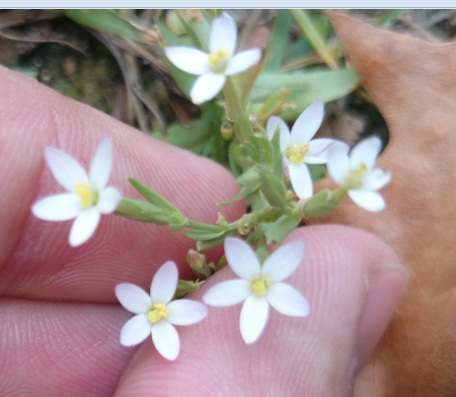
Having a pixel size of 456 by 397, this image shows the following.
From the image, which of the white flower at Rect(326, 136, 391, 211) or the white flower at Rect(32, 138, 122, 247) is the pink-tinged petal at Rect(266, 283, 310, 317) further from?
the white flower at Rect(32, 138, 122, 247)

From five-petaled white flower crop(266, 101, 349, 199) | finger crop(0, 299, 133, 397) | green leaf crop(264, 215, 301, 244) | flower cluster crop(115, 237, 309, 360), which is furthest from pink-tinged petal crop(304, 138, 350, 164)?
finger crop(0, 299, 133, 397)

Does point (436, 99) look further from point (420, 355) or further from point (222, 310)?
point (222, 310)

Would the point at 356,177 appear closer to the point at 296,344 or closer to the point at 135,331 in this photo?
the point at 296,344

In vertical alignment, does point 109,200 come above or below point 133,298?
above

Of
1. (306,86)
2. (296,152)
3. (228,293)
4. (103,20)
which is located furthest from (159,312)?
(103,20)

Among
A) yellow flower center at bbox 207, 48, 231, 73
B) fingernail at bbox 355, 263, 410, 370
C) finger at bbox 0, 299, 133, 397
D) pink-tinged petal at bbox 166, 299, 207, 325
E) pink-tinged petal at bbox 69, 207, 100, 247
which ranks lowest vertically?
finger at bbox 0, 299, 133, 397

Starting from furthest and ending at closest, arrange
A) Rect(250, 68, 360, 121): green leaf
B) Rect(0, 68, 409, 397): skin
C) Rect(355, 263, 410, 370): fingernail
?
Rect(250, 68, 360, 121): green leaf < Rect(355, 263, 410, 370): fingernail < Rect(0, 68, 409, 397): skin
